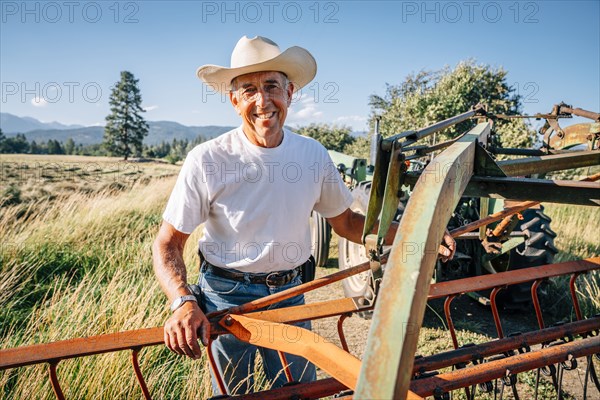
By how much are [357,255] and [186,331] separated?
3.36m

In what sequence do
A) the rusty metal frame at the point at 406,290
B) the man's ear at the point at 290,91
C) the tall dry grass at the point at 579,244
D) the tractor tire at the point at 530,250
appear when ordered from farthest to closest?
the tall dry grass at the point at 579,244
the tractor tire at the point at 530,250
the man's ear at the point at 290,91
the rusty metal frame at the point at 406,290

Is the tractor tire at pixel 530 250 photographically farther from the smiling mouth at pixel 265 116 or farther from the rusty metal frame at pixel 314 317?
the smiling mouth at pixel 265 116

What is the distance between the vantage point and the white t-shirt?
6.82 ft

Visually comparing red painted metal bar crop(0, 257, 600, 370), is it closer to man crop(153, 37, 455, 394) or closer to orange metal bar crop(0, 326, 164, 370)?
orange metal bar crop(0, 326, 164, 370)

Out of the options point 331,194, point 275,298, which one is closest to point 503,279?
point 331,194

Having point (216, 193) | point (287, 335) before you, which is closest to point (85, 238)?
point (216, 193)

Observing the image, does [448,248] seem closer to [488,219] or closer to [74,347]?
[488,219]

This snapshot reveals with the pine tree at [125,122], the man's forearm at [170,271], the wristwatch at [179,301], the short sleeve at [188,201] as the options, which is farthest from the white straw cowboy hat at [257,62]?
the pine tree at [125,122]

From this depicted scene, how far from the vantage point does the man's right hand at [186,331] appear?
158 centimetres

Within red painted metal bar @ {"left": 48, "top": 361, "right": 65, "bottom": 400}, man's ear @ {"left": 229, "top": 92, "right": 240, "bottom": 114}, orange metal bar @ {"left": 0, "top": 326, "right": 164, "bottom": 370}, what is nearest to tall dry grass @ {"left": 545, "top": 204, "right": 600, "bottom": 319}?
man's ear @ {"left": 229, "top": 92, "right": 240, "bottom": 114}

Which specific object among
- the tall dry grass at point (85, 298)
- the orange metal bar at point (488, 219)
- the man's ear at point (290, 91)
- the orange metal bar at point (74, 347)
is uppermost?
the man's ear at point (290, 91)

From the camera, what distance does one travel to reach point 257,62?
218cm

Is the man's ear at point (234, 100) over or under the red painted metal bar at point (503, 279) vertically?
over

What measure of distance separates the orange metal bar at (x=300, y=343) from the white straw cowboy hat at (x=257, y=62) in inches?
52.8
